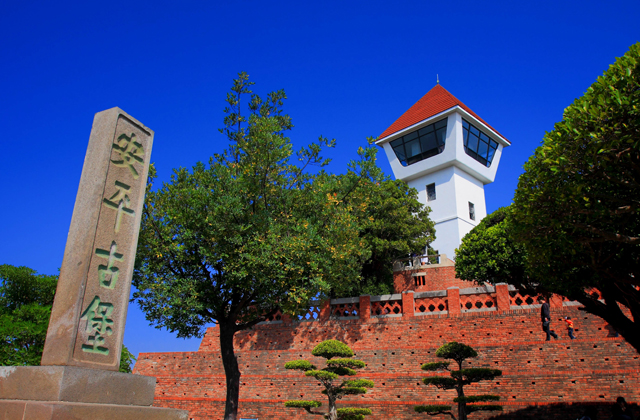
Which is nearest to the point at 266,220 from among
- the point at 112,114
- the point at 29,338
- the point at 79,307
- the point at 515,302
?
the point at 112,114

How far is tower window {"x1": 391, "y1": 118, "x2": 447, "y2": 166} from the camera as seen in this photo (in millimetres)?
27891

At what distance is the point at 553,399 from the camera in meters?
11.0

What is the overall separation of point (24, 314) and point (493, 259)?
1782 centimetres

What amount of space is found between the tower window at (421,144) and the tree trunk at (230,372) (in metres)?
20.1

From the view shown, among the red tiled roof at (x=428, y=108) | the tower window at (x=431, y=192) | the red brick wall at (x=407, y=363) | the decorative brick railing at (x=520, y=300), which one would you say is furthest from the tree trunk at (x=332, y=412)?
the red tiled roof at (x=428, y=108)

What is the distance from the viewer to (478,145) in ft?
95.1

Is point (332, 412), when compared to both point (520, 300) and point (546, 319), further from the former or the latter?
point (520, 300)

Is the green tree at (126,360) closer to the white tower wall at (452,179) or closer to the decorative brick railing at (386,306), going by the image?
the decorative brick railing at (386,306)

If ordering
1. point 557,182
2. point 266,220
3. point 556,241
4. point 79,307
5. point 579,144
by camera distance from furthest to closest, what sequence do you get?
point 266,220, point 556,241, point 557,182, point 579,144, point 79,307

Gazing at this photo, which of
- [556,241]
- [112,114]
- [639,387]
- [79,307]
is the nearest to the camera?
[79,307]

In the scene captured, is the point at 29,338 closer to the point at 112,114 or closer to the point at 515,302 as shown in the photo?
the point at 112,114

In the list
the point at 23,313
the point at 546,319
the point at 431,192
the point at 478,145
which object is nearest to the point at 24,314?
the point at 23,313

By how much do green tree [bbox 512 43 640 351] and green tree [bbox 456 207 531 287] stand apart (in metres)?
5.38

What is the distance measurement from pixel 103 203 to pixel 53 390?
194 centimetres
